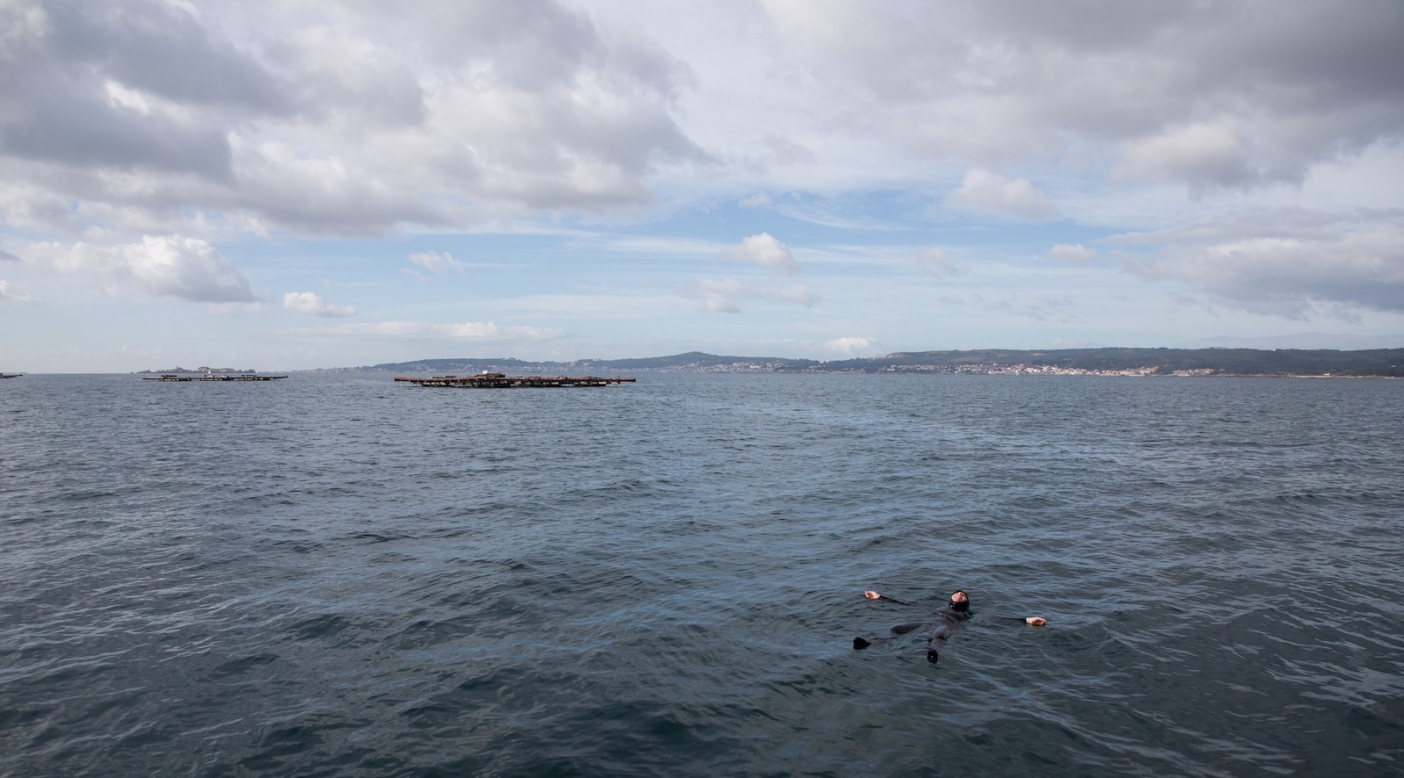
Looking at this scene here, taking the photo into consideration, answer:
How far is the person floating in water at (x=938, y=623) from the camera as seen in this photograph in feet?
52.2

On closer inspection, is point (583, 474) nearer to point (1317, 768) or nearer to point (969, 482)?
point (969, 482)

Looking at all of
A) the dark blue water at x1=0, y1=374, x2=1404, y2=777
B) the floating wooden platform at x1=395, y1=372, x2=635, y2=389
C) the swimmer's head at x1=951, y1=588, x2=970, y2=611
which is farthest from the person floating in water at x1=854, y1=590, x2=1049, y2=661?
the floating wooden platform at x1=395, y1=372, x2=635, y2=389

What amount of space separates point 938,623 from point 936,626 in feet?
0.72

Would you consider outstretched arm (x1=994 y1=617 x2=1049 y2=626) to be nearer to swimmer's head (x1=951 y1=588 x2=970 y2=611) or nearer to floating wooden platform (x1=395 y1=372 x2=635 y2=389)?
swimmer's head (x1=951 y1=588 x2=970 y2=611)

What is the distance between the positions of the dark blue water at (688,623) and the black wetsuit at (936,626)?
0.99 ft

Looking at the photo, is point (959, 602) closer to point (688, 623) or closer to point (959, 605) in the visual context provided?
point (959, 605)

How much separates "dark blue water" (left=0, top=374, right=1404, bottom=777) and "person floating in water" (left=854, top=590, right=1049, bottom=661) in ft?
1.03

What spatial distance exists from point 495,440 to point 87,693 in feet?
144

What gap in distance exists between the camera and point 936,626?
55.5 feet

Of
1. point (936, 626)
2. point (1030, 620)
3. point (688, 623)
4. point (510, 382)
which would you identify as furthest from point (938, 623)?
point (510, 382)

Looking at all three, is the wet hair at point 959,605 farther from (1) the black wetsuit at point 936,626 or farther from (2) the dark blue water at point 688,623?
(2) the dark blue water at point 688,623

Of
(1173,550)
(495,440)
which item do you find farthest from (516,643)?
(495,440)

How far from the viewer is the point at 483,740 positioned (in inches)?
472

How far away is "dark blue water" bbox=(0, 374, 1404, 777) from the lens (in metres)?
11.9
